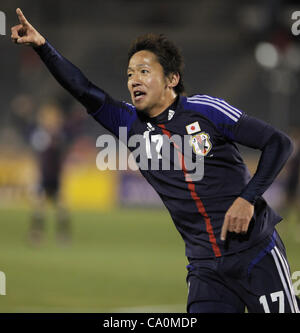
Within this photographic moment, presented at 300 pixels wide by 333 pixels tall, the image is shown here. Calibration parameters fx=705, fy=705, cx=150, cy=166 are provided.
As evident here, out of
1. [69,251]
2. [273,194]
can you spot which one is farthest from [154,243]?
[273,194]

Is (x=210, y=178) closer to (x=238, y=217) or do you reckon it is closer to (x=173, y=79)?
(x=238, y=217)

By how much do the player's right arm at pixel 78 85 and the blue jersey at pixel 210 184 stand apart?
35 cm

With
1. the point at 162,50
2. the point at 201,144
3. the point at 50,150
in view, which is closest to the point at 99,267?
the point at 50,150

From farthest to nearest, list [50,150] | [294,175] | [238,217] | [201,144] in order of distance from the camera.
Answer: [294,175] < [50,150] < [201,144] < [238,217]

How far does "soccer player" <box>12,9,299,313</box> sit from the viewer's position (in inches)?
162

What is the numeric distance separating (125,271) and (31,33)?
6.30 meters

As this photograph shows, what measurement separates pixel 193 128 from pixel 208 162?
0.23 metres

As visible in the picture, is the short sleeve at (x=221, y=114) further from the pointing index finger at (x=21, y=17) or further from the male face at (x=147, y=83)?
the pointing index finger at (x=21, y=17)

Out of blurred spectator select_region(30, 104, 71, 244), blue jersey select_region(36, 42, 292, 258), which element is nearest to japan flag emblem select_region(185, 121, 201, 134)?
blue jersey select_region(36, 42, 292, 258)

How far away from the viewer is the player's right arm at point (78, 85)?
14.3 ft

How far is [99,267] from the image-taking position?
1055 centimetres

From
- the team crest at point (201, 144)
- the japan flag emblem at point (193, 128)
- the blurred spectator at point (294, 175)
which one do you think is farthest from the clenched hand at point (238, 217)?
the blurred spectator at point (294, 175)

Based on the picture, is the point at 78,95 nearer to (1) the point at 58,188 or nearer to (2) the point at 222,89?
(1) the point at 58,188

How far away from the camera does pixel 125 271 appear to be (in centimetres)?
1017
